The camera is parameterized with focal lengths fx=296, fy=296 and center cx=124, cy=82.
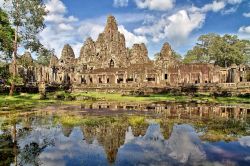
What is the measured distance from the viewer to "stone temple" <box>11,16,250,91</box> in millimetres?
66625

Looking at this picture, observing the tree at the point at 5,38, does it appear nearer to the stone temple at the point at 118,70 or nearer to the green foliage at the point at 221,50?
the stone temple at the point at 118,70

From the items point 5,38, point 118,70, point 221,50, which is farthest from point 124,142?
point 221,50

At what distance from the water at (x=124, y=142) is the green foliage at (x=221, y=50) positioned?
8631 cm

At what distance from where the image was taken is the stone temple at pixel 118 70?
2623 inches

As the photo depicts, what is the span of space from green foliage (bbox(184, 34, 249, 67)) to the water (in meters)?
86.3

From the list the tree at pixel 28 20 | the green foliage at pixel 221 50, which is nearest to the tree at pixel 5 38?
the tree at pixel 28 20

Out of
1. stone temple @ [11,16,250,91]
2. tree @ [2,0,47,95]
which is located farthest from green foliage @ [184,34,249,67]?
tree @ [2,0,47,95]

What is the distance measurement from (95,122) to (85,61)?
80168mm

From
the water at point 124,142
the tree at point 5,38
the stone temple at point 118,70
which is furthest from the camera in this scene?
the stone temple at point 118,70

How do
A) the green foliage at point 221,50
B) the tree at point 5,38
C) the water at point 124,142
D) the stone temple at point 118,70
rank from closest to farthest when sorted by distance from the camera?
the water at point 124,142 < the tree at point 5,38 < the stone temple at point 118,70 < the green foliage at point 221,50

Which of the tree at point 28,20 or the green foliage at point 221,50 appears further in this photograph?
the green foliage at point 221,50

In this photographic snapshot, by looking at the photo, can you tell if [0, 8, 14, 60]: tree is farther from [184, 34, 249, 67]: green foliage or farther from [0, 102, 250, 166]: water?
[184, 34, 249, 67]: green foliage

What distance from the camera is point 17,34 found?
46312 millimetres

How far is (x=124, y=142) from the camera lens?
44.4ft
